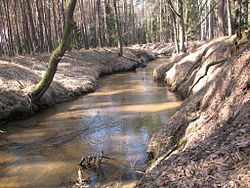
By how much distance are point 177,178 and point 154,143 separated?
3.20 meters

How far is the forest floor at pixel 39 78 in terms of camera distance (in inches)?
447

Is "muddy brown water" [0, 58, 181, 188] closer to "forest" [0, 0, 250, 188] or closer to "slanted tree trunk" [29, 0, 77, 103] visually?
"forest" [0, 0, 250, 188]

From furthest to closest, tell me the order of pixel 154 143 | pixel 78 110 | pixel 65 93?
pixel 65 93 < pixel 78 110 < pixel 154 143

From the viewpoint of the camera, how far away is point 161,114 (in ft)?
35.4

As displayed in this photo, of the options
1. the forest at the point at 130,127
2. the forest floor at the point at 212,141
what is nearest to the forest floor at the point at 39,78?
the forest at the point at 130,127

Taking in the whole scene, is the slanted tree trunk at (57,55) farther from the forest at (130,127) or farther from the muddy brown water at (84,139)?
the muddy brown water at (84,139)

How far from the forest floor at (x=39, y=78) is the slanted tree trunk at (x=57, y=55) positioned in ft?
1.45

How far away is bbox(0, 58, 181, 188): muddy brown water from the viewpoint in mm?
6344

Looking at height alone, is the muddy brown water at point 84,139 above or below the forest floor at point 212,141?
below

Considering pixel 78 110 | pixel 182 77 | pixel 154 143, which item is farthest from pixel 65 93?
pixel 154 143

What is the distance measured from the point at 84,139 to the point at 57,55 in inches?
160

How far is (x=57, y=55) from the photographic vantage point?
37.1ft

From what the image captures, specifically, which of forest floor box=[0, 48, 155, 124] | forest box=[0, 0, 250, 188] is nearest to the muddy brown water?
forest box=[0, 0, 250, 188]

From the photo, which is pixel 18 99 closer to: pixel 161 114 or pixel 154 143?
pixel 161 114
